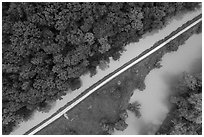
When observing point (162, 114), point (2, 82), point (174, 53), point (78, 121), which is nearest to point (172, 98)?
point (162, 114)

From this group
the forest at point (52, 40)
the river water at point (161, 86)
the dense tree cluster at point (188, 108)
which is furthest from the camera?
the river water at point (161, 86)

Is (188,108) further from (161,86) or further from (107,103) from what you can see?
(107,103)

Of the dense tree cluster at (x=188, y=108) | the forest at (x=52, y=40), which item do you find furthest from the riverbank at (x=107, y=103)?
the dense tree cluster at (x=188, y=108)

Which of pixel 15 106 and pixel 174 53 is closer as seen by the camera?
pixel 15 106

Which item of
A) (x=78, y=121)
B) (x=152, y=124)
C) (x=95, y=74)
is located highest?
(x=95, y=74)

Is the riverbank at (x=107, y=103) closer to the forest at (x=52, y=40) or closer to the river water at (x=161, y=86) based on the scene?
the river water at (x=161, y=86)

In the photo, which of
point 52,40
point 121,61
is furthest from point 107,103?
point 52,40

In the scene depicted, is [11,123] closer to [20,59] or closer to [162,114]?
[20,59]
